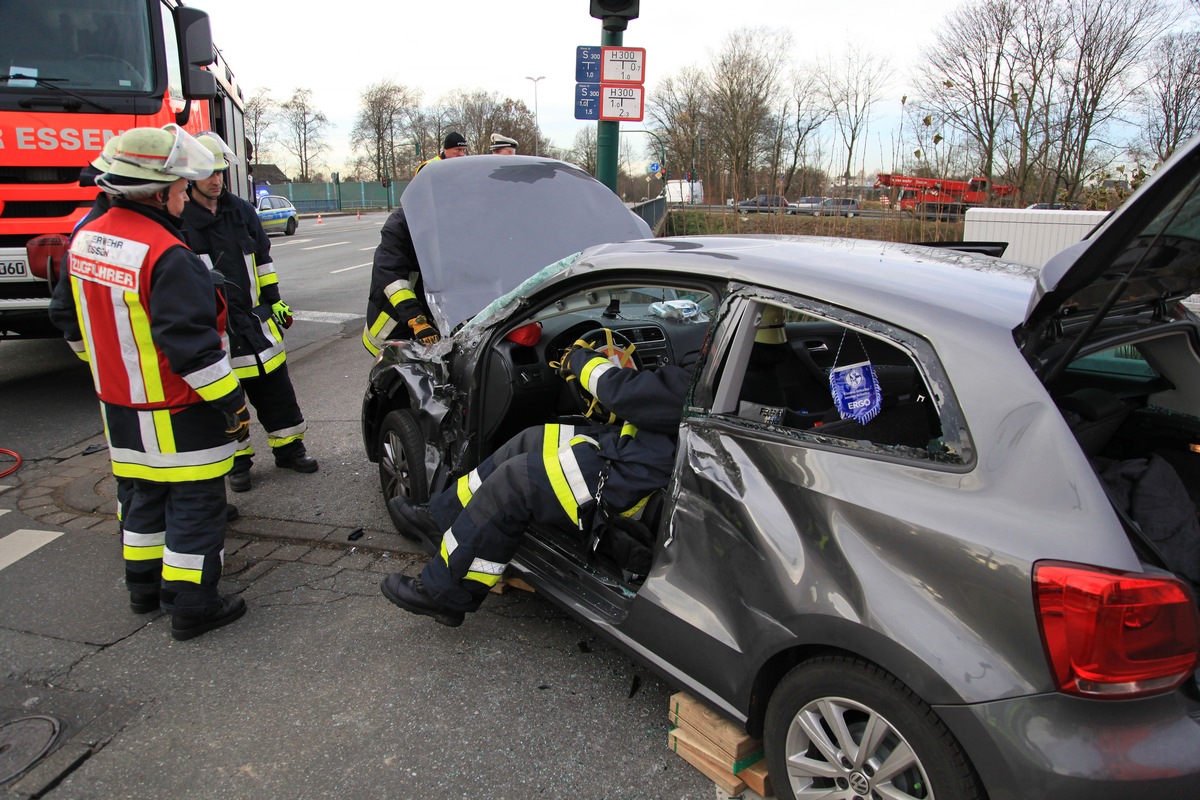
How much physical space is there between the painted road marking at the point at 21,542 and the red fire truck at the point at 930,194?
10.9 meters

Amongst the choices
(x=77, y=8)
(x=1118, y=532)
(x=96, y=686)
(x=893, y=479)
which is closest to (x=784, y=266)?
(x=893, y=479)

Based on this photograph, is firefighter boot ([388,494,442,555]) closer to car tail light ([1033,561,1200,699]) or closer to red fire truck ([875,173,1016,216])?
car tail light ([1033,561,1200,699])

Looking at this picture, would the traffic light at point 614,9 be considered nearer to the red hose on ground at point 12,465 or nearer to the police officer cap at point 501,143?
the police officer cap at point 501,143

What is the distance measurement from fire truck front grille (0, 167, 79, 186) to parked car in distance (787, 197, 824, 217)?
9.80m

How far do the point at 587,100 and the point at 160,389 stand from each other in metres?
5.40

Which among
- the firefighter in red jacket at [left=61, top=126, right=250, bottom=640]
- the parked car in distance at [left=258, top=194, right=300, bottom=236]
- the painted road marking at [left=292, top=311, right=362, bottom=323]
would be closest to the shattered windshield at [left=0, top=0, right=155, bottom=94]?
the firefighter in red jacket at [left=61, top=126, right=250, bottom=640]

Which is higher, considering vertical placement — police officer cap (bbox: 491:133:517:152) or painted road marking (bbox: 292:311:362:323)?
police officer cap (bbox: 491:133:517:152)

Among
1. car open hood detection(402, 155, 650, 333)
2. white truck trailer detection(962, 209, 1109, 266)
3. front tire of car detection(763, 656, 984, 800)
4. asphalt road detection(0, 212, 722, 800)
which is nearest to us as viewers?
front tire of car detection(763, 656, 984, 800)

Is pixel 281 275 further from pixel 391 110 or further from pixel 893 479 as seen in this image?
pixel 391 110

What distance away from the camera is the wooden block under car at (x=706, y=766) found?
89.0 inches

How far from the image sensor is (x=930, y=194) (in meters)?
11.9

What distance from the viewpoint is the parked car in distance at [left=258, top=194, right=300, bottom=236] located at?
27266 millimetres

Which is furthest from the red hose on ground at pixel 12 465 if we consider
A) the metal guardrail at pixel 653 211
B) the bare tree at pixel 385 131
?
the bare tree at pixel 385 131

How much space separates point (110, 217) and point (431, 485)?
1584 mm
